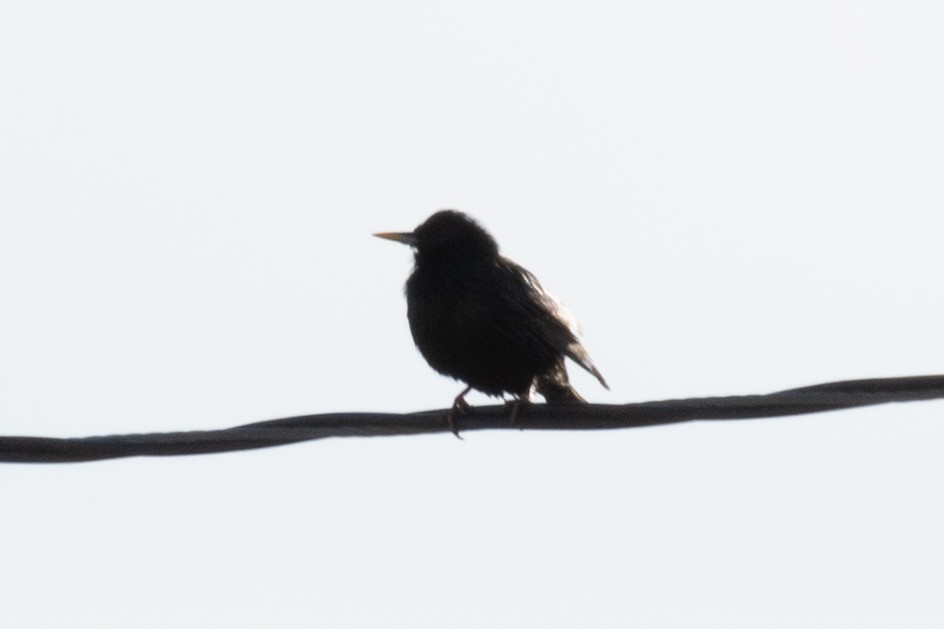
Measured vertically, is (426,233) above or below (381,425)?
above

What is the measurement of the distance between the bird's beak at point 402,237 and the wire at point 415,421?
10.6ft

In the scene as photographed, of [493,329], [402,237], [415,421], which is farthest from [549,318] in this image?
[415,421]

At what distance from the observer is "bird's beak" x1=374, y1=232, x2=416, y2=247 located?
29.1ft

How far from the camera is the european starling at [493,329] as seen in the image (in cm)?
806

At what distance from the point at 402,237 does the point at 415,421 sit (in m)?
3.50

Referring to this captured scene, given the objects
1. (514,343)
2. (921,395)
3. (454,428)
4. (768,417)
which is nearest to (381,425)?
(454,428)

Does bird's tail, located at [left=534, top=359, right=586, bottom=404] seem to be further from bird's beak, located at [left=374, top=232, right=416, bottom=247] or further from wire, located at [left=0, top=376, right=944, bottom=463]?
wire, located at [left=0, top=376, right=944, bottom=463]

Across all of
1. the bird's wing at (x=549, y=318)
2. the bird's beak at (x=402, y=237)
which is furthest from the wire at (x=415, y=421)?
the bird's beak at (x=402, y=237)

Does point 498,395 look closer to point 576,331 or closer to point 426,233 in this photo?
point 576,331

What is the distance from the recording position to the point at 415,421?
5480 mm

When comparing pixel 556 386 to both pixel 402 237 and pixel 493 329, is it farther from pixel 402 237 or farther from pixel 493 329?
pixel 402 237

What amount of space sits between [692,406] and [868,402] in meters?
0.52

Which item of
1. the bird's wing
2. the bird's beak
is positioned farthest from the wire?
the bird's beak

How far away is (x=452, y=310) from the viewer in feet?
26.7
